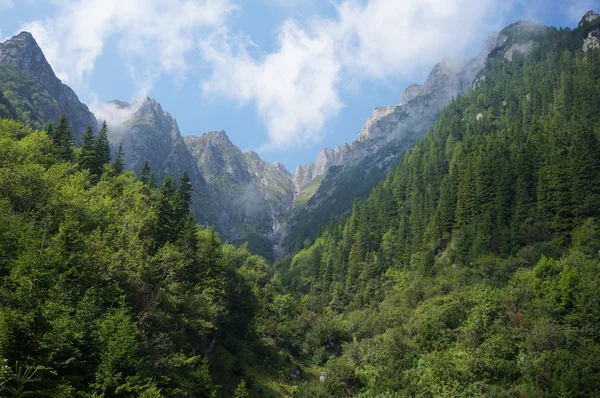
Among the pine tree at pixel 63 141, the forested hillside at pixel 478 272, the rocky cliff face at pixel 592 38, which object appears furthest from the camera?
the rocky cliff face at pixel 592 38

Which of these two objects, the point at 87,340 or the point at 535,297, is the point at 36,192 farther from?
the point at 535,297

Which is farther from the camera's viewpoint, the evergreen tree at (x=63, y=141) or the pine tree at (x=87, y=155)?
the pine tree at (x=87, y=155)

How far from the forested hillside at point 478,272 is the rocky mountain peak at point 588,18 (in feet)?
130

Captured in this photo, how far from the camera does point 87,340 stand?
25.0 metres

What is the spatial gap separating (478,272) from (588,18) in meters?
177

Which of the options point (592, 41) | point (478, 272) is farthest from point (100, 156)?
point (592, 41)

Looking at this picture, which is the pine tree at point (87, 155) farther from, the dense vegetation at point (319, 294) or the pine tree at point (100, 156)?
the pine tree at point (100, 156)

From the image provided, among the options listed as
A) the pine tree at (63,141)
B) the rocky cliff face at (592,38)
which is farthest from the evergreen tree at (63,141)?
the rocky cliff face at (592,38)

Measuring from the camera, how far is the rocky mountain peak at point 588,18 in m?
168

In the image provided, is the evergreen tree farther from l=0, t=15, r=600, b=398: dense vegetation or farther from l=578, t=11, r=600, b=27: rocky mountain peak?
l=578, t=11, r=600, b=27: rocky mountain peak

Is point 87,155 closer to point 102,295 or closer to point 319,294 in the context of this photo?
point 102,295

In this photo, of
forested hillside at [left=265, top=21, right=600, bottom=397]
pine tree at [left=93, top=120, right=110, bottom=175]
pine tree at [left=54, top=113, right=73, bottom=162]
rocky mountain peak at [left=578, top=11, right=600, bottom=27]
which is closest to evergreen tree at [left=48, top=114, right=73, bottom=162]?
pine tree at [left=54, top=113, right=73, bottom=162]

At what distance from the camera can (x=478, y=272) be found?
63.7m

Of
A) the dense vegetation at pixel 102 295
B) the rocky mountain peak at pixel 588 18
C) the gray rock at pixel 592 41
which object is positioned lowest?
the dense vegetation at pixel 102 295
